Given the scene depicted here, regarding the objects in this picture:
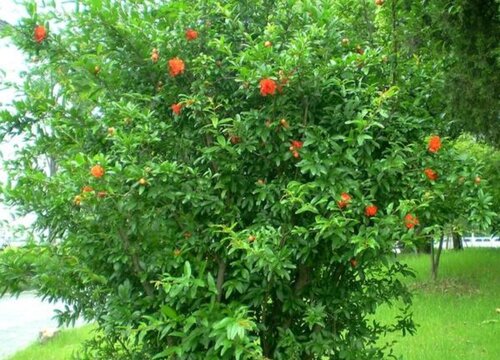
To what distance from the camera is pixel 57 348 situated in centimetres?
808

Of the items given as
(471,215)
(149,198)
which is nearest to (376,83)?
(471,215)

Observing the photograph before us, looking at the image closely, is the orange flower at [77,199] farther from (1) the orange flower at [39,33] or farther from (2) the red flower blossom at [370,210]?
(2) the red flower blossom at [370,210]

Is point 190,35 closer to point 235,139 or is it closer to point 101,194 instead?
point 235,139

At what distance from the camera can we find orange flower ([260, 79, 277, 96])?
8.07 feet

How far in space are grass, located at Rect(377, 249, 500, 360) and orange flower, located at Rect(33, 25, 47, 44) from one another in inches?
104

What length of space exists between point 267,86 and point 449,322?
6451 mm

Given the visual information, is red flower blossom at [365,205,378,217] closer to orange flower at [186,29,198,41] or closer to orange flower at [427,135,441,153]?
orange flower at [427,135,441,153]

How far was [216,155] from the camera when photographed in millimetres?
2594

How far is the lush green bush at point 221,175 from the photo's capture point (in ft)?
8.02

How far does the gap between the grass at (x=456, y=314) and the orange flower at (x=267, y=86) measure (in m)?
1.91

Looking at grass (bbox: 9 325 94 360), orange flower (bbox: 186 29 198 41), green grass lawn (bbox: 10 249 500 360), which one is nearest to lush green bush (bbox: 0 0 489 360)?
orange flower (bbox: 186 29 198 41)

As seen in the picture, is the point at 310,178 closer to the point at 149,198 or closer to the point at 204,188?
the point at 204,188

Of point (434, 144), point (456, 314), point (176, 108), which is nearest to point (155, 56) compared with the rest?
point (176, 108)

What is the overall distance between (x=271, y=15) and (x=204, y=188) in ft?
3.08
